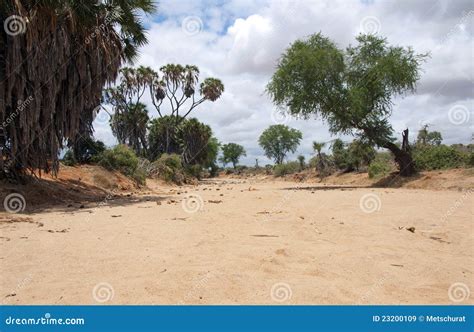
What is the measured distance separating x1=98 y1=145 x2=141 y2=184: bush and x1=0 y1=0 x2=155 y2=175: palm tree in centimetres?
707

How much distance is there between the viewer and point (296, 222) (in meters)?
7.93

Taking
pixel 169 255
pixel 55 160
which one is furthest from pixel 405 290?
pixel 55 160

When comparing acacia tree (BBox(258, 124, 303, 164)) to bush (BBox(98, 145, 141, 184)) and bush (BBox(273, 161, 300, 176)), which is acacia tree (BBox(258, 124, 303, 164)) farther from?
bush (BBox(98, 145, 141, 184))

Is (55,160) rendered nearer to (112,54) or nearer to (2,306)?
(112,54)

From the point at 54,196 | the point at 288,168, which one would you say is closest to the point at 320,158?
the point at 288,168

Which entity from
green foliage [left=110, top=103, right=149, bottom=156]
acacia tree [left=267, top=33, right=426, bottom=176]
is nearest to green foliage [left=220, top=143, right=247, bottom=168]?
green foliage [left=110, top=103, right=149, bottom=156]

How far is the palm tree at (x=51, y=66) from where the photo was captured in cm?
1134

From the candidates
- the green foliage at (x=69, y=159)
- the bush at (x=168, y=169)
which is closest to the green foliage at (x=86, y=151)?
the green foliage at (x=69, y=159)

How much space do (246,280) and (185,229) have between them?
11.0ft

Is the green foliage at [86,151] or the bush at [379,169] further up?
the green foliage at [86,151]

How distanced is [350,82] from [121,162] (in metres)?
15.1

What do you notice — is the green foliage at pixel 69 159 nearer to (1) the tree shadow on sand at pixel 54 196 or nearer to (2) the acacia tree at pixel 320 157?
(1) the tree shadow on sand at pixel 54 196

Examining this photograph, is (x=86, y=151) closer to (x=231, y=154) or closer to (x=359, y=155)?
(x=359, y=155)

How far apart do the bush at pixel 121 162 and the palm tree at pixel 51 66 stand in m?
7.07
